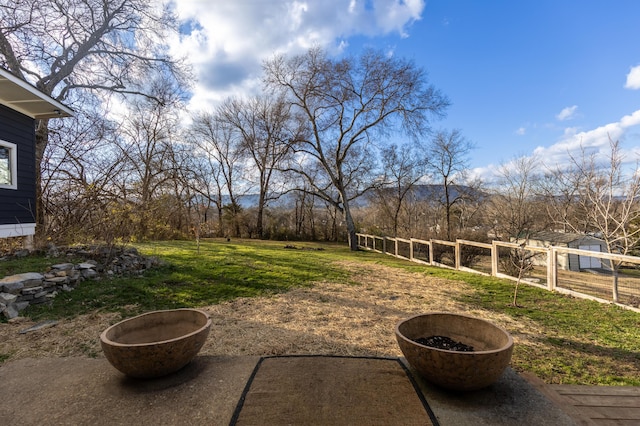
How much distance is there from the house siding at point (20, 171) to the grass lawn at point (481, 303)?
2343mm

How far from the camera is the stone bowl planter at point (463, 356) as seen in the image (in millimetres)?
1943

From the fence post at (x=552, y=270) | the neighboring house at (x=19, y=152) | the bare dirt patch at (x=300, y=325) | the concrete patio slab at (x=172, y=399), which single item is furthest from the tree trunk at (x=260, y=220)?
the concrete patio slab at (x=172, y=399)

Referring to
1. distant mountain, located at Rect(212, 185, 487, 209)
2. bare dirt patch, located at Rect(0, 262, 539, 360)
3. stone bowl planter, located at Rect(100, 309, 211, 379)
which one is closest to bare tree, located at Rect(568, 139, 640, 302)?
bare dirt patch, located at Rect(0, 262, 539, 360)

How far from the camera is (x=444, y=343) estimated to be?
2447mm

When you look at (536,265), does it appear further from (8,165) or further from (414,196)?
(8,165)

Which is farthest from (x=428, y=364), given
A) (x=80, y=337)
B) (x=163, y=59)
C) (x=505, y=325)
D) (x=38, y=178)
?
(x=163, y=59)

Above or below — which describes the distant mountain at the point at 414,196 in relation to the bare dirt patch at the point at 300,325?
above

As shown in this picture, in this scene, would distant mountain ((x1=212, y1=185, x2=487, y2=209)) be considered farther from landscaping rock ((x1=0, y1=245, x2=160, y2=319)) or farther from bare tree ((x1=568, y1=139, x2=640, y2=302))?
landscaping rock ((x1=0, y1=245, x2=160, y2=319))

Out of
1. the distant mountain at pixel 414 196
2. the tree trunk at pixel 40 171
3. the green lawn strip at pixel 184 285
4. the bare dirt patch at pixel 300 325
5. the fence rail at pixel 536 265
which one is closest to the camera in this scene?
the bare dirt patch at pixel 300 325

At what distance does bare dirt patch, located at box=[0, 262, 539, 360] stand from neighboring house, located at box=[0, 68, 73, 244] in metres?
5.33

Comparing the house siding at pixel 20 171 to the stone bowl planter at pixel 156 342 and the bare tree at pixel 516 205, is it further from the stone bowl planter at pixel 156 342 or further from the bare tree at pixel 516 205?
the bare tree at pixel 516 205

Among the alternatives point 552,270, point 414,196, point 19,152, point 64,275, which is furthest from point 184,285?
point 414,196

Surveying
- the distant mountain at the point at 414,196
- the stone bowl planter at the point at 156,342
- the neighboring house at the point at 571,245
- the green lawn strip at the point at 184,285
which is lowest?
the neighboring house at the point at 571,245

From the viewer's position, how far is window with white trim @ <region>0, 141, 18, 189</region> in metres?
7.35
